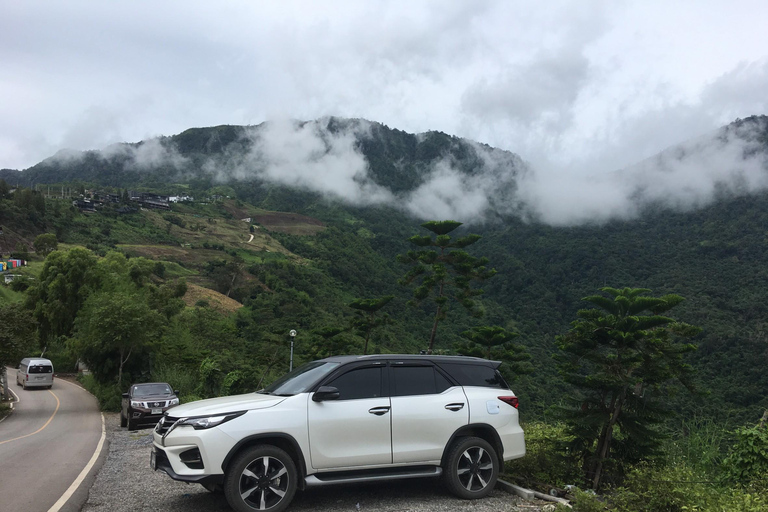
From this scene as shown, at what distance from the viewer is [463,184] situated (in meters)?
175

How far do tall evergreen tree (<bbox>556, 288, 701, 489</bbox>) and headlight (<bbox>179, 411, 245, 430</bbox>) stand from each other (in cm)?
466

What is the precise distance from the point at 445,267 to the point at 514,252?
82807 mm

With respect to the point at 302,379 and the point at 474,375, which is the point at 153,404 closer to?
the point at 302,379

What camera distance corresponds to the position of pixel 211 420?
548 cm

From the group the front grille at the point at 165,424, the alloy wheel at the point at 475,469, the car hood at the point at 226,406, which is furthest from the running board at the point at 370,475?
the front grille at the point at 165,424

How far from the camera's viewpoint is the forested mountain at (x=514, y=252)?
4638 centimetres

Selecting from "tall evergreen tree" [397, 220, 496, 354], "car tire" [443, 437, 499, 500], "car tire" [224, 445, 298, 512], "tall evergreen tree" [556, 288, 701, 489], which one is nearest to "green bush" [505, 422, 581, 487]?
"tall evergreen tree" [556, 288, 701, 489]

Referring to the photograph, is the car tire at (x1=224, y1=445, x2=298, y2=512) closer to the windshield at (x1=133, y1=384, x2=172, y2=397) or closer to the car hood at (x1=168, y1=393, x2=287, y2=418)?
the car hood at (x1=168, y1=393, x2=287, y2=418)

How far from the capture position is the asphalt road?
6.89 meters

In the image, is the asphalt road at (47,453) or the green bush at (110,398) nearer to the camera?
the asphalt road at (47,453)

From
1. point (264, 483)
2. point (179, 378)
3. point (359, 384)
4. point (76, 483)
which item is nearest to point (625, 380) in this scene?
point (359, 384)

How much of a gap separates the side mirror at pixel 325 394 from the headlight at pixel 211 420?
0.73 meters

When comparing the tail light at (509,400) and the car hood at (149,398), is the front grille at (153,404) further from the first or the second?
Answer: the tail light at (509,400)

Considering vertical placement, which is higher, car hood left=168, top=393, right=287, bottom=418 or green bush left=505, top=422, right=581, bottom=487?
car hood left=168, top=393, right=287, bottom=418
